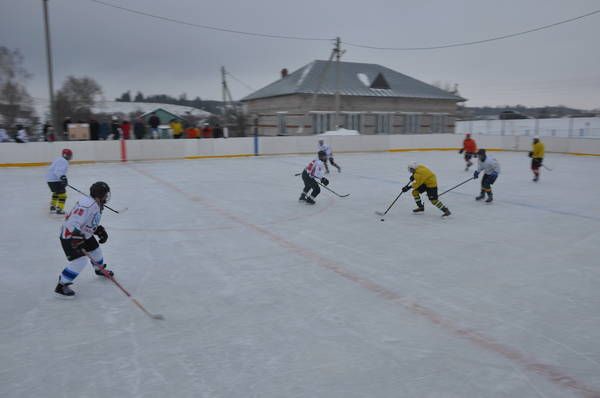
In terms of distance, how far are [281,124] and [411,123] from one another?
9.31m

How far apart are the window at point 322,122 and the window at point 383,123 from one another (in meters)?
3.61

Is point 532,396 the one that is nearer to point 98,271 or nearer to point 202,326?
point 202,326

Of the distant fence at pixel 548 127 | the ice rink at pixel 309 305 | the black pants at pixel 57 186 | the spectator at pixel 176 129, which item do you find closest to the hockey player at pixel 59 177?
the black pants at pixel 57 186

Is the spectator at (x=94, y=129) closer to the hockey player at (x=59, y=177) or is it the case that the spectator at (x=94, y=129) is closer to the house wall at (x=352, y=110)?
the hockey player at (x=59, y=177)

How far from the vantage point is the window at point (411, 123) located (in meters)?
32.2

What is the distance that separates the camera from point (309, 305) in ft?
13.3

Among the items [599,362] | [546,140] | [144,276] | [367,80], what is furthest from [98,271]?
[367,80]

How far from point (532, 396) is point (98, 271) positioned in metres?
4.03

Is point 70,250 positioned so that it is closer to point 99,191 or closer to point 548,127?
point 99,191

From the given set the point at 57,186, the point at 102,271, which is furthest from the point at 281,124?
the point at 102,271

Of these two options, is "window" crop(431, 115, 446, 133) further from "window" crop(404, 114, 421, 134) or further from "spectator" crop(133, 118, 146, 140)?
"spectator" crop(133, 118, 146, 140)

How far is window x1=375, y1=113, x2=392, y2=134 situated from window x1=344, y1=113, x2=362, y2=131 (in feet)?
4.53

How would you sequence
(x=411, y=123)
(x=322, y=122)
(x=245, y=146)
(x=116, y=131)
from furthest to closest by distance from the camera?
(x=411, y=123) < (x=322, y=122) < (x=245, y=146) < (x=116, y=131)

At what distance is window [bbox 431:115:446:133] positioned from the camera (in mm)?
33456
